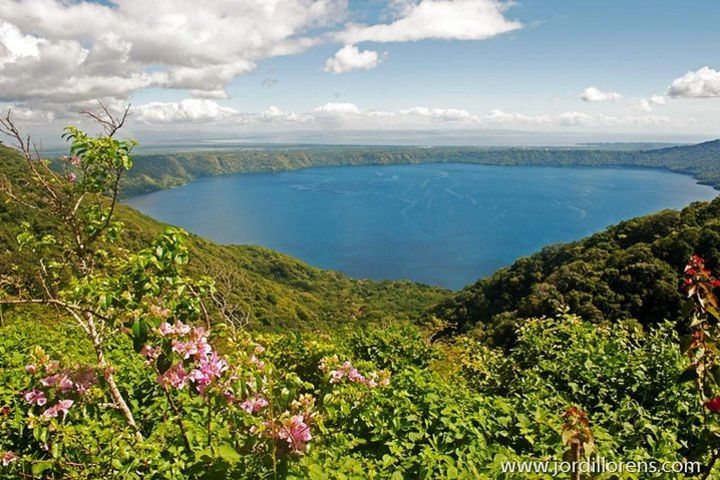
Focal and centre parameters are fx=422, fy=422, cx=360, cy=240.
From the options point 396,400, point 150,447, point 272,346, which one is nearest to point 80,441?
point 150,447

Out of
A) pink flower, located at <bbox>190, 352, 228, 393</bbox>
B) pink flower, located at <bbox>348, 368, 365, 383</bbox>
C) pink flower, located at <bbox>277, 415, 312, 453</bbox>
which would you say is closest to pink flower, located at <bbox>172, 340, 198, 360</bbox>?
pink flower, located at <bbox>190, 352, 228, 393</bbox>

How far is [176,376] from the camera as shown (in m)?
2.95

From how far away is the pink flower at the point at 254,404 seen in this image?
10.3ft

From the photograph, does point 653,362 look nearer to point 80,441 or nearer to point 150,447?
point 150,447

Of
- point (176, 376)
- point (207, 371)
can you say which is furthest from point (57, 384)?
point (207, 371)

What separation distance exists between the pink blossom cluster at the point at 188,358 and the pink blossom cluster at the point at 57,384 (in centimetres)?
78

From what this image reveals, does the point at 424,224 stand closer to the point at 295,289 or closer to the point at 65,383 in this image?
the point at 295,289

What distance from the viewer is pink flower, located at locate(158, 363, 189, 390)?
2.93 metres

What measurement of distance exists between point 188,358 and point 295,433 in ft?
3.14

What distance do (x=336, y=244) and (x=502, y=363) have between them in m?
125

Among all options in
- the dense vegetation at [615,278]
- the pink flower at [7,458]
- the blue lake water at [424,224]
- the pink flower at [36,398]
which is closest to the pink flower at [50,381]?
the pink flower at [36,398]

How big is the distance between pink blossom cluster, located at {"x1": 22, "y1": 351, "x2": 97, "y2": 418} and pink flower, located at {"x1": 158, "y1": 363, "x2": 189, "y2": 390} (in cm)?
91

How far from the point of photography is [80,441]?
333cm

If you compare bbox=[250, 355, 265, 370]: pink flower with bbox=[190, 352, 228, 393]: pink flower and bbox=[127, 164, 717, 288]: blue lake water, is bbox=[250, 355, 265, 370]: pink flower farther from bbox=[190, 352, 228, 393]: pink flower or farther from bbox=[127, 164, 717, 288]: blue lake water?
bbox=[127, 164, 717, 288]: blue lake water
